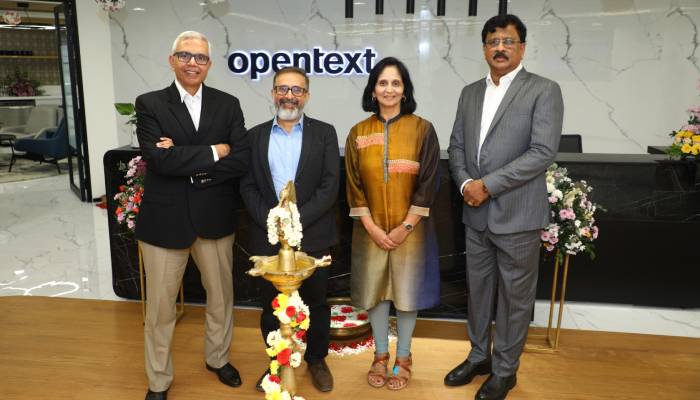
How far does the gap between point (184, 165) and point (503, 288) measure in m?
1.69

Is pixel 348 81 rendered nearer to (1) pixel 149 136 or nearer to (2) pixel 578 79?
(2) pixel 578 79

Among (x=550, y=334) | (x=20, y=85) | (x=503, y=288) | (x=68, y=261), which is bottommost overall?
(x=68, y=261)

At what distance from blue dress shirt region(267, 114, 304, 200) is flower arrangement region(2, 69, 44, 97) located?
1226cm

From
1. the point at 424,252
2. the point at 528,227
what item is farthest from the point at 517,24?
the point at 424,252

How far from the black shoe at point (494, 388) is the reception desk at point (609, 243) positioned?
1.06 meters

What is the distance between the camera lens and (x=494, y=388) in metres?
2.98

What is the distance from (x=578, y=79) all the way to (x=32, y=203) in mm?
7051

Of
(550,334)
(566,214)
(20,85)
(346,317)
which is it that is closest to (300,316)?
(346,317)

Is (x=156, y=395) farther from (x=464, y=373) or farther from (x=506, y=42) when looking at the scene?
(x=506, y=42)

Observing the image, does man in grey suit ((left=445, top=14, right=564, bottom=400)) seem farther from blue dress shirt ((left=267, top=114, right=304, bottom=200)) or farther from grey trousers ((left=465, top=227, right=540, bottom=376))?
blue dress shirt ((left=267, top=114, right=304, bottom=200))

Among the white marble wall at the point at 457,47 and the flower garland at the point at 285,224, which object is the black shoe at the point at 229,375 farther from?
the white marble wall at the point at 457,47

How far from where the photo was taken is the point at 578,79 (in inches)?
251

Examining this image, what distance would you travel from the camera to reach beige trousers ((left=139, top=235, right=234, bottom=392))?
9.30ft

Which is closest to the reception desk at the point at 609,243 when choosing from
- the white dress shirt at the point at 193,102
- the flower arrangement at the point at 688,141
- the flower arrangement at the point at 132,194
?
the flower arrangement at the point at 688,141
